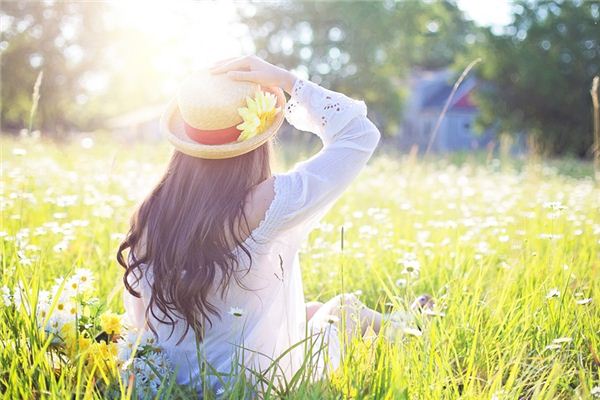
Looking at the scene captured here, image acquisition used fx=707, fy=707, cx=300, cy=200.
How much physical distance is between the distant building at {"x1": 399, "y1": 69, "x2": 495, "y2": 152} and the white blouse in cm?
3171

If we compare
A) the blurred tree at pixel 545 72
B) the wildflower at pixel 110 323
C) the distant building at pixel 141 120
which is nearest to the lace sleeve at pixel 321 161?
the wildflower at pixel 110 323

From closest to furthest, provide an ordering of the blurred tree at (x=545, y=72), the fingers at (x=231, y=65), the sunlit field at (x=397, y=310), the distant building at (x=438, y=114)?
the sunlit field at (x=397, y=310)
the fingers at (x=231, y=65)
the blurred tree at (x=545, y=72)
the distant building at (x=438, y=114)

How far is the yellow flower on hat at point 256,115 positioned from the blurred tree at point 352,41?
90.4 ft

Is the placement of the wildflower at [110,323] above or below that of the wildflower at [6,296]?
below

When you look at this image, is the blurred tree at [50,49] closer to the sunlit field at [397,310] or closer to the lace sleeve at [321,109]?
the sunlit field at [397,310]

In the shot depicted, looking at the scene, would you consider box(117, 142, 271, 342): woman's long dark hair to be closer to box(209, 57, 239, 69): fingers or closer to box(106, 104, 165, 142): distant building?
box(209, 57, 239, 69): fingers

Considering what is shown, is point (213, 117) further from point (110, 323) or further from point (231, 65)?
point (110, 323)

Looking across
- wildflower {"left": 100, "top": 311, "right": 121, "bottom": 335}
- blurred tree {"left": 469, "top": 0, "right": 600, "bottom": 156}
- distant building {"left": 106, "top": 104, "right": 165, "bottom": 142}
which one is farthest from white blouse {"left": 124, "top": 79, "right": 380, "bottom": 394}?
distant building {"left": 106, "top": 104, "right": 165, "bottom": 142}

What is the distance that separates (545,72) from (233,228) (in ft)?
79.3

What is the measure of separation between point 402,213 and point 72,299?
3534mm

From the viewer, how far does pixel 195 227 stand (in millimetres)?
2252

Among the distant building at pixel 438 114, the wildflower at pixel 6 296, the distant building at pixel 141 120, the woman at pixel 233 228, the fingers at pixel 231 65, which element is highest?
the fingers at pixel 231 65

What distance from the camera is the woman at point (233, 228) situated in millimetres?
2268

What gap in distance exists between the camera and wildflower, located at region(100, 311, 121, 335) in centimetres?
239
